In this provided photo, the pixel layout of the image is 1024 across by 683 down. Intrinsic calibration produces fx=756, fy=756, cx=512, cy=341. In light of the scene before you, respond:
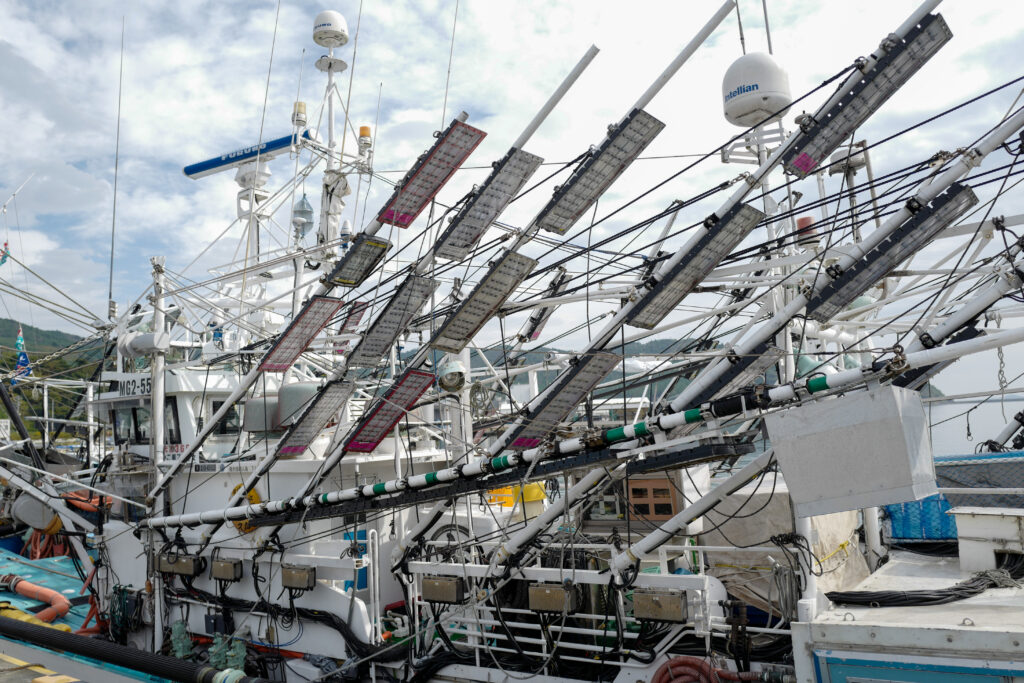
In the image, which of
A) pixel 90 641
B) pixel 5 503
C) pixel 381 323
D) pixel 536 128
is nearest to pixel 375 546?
pixel 381 323

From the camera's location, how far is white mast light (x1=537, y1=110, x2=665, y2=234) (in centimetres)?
927

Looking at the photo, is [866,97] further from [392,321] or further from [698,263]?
[392,321]

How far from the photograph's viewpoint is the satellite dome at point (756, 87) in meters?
9.93

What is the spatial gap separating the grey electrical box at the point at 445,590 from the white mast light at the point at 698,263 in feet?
12.3

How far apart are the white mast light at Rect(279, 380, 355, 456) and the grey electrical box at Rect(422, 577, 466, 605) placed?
304cm

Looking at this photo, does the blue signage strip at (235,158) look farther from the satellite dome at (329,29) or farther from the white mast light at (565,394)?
the white mast light at (565,394)

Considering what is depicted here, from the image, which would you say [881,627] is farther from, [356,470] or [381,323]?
[356,470]

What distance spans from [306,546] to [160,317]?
4971 millimetres

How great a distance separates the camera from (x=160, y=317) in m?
13.1

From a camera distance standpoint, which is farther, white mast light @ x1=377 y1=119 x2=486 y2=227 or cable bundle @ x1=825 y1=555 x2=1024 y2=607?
white mast light @ x1=377 y1=119 x2=486 y2=227

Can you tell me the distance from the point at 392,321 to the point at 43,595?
33.5ft

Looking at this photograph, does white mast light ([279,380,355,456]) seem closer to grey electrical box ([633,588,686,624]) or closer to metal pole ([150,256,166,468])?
metal pole ([150,256,166,468])

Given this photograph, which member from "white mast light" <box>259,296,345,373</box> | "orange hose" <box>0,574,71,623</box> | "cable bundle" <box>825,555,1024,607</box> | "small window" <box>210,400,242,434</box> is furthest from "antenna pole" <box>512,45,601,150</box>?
"orange hose" <box>0,574,71,623</box>

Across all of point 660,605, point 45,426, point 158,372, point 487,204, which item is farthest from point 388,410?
point 45,426
